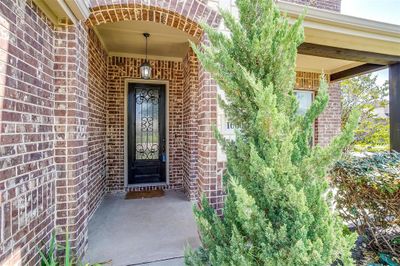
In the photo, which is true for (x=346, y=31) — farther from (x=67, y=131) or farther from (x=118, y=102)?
(x=118, y=102)

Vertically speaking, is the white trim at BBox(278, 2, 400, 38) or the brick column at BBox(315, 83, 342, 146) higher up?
the white trim at BBox(278, 2, 400, 38)

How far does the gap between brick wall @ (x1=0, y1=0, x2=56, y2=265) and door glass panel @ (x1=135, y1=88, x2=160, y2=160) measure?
3055 millimetres

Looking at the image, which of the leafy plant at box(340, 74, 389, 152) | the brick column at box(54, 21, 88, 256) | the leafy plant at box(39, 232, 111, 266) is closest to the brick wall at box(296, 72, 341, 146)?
the leafy plant at box(340, 74, 389, 152)

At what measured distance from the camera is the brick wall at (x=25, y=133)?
4.83 feet

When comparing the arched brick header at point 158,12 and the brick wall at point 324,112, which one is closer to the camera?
the arched brick header at point 158,12

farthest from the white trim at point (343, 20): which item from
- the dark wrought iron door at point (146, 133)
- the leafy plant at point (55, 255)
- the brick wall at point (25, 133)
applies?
the leafy plant at point (55, 255)

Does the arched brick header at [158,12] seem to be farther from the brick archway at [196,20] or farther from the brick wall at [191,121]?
the brick wall at [191,121]

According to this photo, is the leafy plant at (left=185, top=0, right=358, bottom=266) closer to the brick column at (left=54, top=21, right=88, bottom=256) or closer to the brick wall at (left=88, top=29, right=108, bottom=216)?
the brick column at (left=54, top=21, right=88, bottom=256)

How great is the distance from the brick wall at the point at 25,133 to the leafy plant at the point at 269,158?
1.31 m

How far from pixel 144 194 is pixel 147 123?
63.7 inches

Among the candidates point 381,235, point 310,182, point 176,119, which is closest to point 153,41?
point 176,119

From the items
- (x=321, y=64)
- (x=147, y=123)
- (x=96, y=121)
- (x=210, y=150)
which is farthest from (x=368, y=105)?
(x=96, y=121)

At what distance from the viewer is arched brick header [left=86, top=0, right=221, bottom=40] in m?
2.38

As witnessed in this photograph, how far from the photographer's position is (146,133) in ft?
17.4
